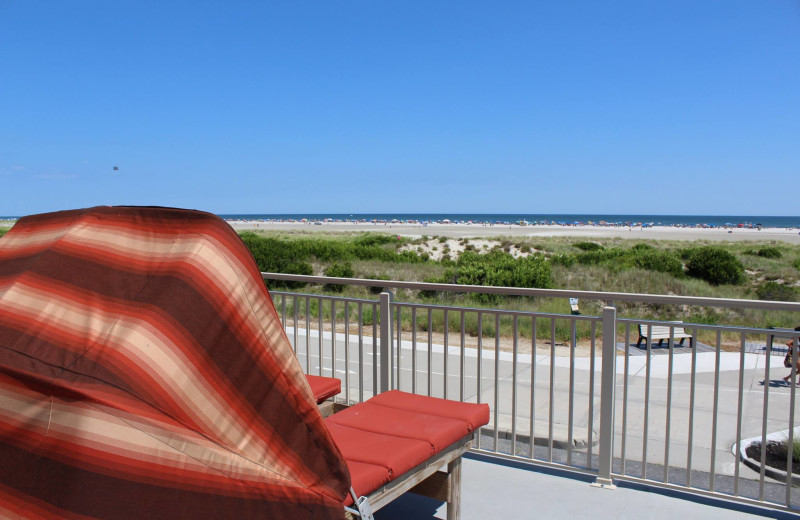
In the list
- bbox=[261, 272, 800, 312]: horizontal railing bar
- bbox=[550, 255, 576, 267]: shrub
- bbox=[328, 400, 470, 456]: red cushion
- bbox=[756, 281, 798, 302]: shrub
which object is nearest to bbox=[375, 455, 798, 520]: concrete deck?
bbox=[328, 400, 470, 456]: red cushion

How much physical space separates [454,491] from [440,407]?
44 centimetres

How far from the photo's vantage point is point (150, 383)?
1.47 metres

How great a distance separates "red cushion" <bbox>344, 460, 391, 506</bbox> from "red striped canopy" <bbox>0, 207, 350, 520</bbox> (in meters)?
0.46

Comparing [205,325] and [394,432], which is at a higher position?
[205,325]

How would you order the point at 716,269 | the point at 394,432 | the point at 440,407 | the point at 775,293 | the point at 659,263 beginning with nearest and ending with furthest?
the point at 394,432, the point at 440,407, the point at 775,293, the point at 716,269, the point at 659,263

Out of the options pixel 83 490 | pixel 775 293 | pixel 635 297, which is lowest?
pixel 775 293

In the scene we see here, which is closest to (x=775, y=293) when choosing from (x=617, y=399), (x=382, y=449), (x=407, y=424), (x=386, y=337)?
(x=617, y=399)

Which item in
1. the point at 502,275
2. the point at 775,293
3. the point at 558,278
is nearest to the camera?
the point at 502,275

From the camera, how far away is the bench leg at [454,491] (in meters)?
2.96

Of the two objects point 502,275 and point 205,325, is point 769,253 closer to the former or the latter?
point 502,275

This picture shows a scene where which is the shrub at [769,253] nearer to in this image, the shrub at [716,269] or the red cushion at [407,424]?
the shrub at [716,269]

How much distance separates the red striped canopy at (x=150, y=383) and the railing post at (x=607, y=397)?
6.92ft

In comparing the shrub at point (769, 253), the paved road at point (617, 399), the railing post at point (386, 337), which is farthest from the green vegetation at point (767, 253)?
the railing post at point (386, 337)

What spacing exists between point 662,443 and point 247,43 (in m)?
21.9
